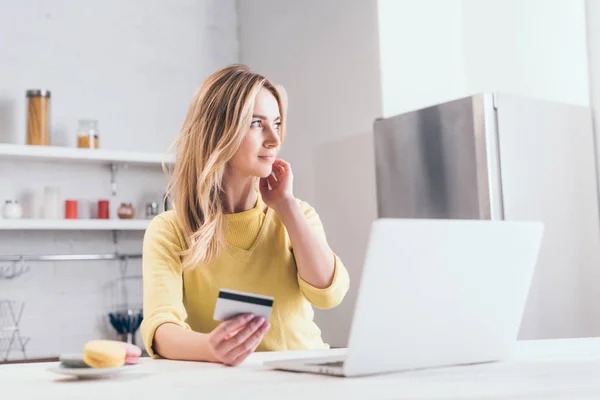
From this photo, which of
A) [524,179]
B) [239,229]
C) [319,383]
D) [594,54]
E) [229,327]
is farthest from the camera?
[594,54]

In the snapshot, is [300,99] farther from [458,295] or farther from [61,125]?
[458,295]

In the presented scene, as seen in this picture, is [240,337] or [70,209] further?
[70,209]

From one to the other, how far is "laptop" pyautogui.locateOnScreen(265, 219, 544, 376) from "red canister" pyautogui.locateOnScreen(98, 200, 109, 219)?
2444 millimetres

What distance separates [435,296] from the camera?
37.9 inches

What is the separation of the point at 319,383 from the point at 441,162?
2.03 m

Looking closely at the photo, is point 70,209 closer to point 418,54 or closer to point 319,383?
point 418,54

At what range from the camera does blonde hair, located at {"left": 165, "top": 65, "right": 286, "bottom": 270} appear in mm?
1585

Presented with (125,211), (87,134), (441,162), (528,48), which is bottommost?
(125,211)

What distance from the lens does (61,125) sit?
338 centimetres

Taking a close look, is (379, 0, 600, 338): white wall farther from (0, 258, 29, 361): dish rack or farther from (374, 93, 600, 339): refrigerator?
(0, 258, 29, 361): dish rack

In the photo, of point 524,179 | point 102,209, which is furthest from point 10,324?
point 524,179

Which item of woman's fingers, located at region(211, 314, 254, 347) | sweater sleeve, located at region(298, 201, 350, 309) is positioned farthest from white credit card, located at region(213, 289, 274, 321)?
sweater sleeve, located at region(298, 201, 350, 309)

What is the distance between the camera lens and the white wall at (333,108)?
10.4ft

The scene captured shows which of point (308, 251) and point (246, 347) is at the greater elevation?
point (308, 251)
